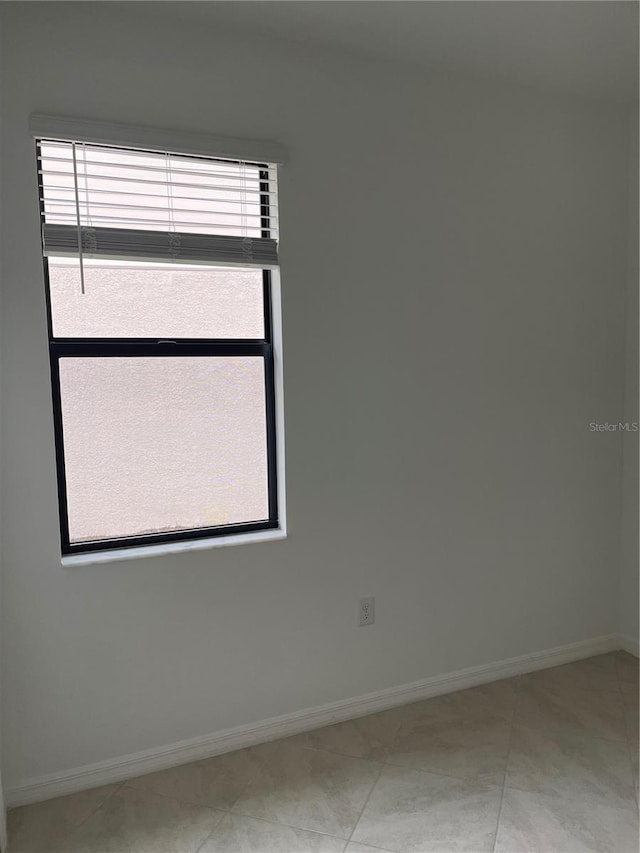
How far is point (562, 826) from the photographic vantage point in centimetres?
195

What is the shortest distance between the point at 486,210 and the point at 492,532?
1.39m

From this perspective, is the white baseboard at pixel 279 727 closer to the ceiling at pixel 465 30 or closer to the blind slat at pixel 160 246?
the blind slat at pixel 160 246

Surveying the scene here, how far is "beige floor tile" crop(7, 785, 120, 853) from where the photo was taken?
74.8 inches

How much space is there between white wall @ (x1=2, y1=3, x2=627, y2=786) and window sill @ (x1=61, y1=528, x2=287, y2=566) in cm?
4

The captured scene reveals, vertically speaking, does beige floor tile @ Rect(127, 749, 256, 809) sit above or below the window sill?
below

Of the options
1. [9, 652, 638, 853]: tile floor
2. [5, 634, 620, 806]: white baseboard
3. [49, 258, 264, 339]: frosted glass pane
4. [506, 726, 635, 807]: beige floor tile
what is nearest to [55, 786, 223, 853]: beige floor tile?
[9, 652, 638, 853]: tile floor

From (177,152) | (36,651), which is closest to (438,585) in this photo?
(36,651)

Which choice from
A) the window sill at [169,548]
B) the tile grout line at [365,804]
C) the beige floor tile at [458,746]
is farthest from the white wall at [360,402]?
the tile grout line at [365,804]

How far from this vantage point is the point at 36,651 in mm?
2078

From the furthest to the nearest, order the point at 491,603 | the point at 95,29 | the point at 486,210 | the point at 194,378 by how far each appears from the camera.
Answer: the point at 491,603, the point at 486,210, the point at 194,378, the point at 95,29

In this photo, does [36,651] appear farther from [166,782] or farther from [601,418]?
[601,418]

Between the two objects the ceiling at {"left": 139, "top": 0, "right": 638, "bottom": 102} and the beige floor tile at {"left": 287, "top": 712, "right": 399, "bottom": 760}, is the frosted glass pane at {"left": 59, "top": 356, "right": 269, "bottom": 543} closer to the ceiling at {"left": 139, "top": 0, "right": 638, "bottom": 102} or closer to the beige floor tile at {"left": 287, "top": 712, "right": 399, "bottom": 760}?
the beige floor tile at {"left": 287, "top": 712, "right": 399, "bottom": 760}

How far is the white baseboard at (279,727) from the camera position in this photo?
2115 mm

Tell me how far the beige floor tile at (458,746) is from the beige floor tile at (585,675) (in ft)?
1.50
